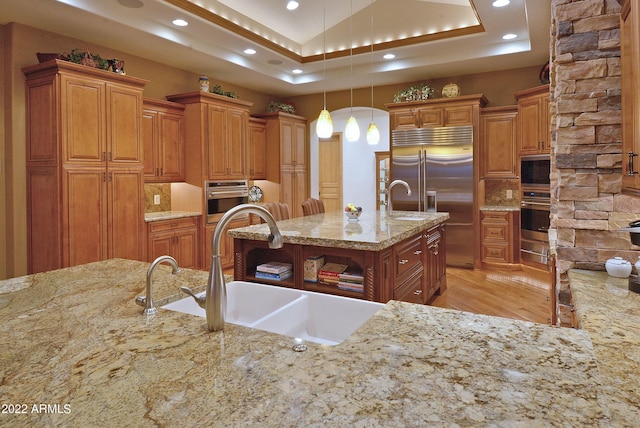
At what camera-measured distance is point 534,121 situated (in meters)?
5.54

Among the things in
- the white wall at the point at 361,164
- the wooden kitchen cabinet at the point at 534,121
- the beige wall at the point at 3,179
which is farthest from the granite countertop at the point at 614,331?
the white wall at the point at 361,164

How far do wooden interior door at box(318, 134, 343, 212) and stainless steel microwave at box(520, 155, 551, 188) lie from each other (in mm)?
4508

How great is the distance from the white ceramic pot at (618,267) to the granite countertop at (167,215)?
14.4ft

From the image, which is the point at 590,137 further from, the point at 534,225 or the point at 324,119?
the point at 534,225

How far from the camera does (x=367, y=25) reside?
557 centimetres

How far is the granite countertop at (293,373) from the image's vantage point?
0.76 m

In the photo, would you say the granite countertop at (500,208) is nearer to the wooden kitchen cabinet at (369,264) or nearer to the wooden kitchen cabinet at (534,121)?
the wooden kitchen cabinet at (534,121)

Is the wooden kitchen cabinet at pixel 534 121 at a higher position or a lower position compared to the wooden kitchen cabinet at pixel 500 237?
higher

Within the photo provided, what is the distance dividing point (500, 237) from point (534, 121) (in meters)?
1.62

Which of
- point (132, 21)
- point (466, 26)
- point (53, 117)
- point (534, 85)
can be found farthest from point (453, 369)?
point (534, 85)

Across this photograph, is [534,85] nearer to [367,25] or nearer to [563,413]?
[367,25]

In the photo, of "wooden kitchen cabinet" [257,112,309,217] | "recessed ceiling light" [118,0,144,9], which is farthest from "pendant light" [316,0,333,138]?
"recessed ceiling light" [118,0,144,9]

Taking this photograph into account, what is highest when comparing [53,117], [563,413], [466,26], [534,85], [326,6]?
[326,6]

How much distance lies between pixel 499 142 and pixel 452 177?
2.71 ft
